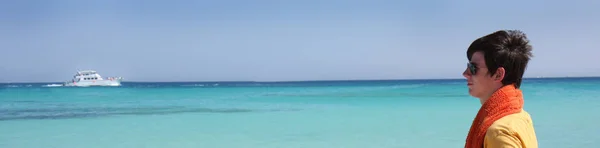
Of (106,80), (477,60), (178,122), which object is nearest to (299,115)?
(178,122)

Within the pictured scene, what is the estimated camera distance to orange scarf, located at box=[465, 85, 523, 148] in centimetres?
114

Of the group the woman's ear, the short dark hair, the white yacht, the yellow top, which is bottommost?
the white yacht

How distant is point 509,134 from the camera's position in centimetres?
108

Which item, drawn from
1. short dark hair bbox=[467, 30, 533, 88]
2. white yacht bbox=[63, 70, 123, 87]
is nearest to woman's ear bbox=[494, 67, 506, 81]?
short dark hair bbox=[467, 30, 533, 88]

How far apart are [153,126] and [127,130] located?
640mm

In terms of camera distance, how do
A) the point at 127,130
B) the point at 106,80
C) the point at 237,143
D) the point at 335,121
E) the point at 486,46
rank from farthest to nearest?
Answer: the point at 106,80 → the point at 335,121 → the point at 127,130 → the point at 237,143 → the point at 486,46

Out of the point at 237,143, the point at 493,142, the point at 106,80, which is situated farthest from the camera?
the point at 106,80

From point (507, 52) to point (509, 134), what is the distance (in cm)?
18

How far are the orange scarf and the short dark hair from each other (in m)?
0.03

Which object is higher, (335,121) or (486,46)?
(486,46)

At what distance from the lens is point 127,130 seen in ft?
34.0

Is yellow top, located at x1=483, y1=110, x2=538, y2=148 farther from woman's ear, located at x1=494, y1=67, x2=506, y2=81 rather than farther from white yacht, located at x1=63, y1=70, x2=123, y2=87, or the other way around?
white yacht, located at x1=63, y1=70, x2=123, y2=87

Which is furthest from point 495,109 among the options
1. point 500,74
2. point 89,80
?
point 89,80

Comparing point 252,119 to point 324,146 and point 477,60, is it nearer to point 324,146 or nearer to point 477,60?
point 324,146
